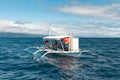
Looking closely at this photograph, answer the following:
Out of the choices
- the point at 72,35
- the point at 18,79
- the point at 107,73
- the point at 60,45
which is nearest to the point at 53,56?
the point at 60,45

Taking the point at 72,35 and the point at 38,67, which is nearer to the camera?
the point at 38,67

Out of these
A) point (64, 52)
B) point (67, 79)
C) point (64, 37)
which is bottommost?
point (67, 79)

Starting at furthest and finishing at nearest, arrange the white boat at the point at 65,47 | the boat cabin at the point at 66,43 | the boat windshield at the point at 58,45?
1. the boat windshield at the point at 58,45
2. the boat cabin at the point at 66,43
3. the white boat at the point at 65,47

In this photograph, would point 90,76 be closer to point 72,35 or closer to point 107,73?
point 107,73

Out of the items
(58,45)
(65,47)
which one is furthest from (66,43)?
(58,45)

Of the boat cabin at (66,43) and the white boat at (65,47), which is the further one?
the boat cabin at (66,43)

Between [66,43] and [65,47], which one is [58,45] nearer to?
[65,47]

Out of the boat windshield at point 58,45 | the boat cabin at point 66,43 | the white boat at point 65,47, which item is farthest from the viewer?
the boat windshield at point 58,45

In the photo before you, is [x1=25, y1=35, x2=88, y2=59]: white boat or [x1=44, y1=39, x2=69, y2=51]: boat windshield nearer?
[x1=25, y1=35, x2=88, y2=59]: white boat

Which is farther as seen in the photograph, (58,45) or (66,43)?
(58,45)

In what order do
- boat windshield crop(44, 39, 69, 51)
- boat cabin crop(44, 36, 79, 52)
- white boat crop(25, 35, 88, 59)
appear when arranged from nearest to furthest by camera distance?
white boat crop(25, 35, 88, 59) < boat cabin crop(44, 36, 79, 52) < boat windshield crop(44, 39, 69, 51)

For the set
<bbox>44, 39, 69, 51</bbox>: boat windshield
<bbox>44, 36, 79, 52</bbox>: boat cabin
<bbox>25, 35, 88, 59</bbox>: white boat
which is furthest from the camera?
<bbox>44, 39, 69, 51</bbox>: boat windshield

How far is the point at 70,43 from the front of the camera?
44469 millimetres

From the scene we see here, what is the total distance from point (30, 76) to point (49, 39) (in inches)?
830
